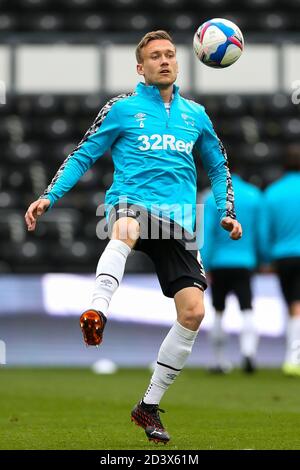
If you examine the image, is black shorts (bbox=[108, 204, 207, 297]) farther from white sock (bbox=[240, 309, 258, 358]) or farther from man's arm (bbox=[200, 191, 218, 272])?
white sock (bbox=[240, 309, 258, 358])

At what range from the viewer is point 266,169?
51.5 feet

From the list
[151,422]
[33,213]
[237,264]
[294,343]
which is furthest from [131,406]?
[237,264]

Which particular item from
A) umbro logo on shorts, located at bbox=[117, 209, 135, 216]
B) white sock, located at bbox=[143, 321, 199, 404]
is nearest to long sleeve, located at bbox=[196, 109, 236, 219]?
umbro logo on shorts, located at bbox=[117, 209, 135, 216]

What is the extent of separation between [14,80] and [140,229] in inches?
422

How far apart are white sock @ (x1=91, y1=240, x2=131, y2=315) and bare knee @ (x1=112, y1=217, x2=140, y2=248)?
0.03 metres

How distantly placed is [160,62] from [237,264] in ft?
18.7

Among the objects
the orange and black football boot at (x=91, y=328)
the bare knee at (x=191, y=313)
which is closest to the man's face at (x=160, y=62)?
the bare knee at (x=191, y=313)

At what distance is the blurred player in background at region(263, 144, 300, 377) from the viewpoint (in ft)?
35.6

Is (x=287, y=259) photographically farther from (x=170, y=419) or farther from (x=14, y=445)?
(x=14, y=445)

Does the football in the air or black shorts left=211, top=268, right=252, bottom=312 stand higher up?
the football in the air

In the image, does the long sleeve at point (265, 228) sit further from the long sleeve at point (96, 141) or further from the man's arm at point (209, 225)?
the long sleeve at point (96, 141)

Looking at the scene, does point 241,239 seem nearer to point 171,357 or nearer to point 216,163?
point 216,163
